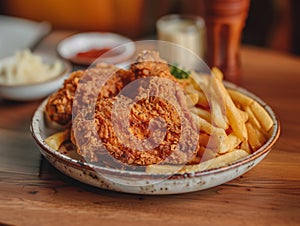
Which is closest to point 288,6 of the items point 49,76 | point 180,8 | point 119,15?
point 180,8

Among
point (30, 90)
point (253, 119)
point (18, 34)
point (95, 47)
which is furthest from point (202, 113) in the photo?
point (18, 34)

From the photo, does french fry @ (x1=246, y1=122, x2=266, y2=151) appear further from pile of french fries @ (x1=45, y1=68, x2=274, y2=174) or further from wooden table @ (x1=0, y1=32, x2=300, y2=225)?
wooden table @ (x1=0, y1=32, x2=300, y2=225)

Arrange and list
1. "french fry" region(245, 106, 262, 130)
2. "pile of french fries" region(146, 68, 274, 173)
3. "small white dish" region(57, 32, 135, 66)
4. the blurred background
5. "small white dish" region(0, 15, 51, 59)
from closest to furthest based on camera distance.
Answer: "pile of french fries" region(146, 68, 274, 173) → "french fry" region(245, 106, 262, 130) → "small white dish" region(57, 32, 135, 66) → "small white dish" region(0, 15, 51, 59) → the blurred background

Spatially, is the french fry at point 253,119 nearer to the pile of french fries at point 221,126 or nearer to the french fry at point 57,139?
the pile of french fries at point 221,126

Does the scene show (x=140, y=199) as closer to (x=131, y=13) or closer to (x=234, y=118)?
(x=234, y=118)

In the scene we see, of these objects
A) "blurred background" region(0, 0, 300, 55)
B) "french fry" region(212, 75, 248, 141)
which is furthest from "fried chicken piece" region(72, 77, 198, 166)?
"blurred background" region(0, 0, 300, 55)

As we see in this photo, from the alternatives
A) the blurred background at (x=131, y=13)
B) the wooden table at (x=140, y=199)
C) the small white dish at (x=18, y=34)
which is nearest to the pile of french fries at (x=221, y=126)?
the wooden table at (x=140, y=199)
